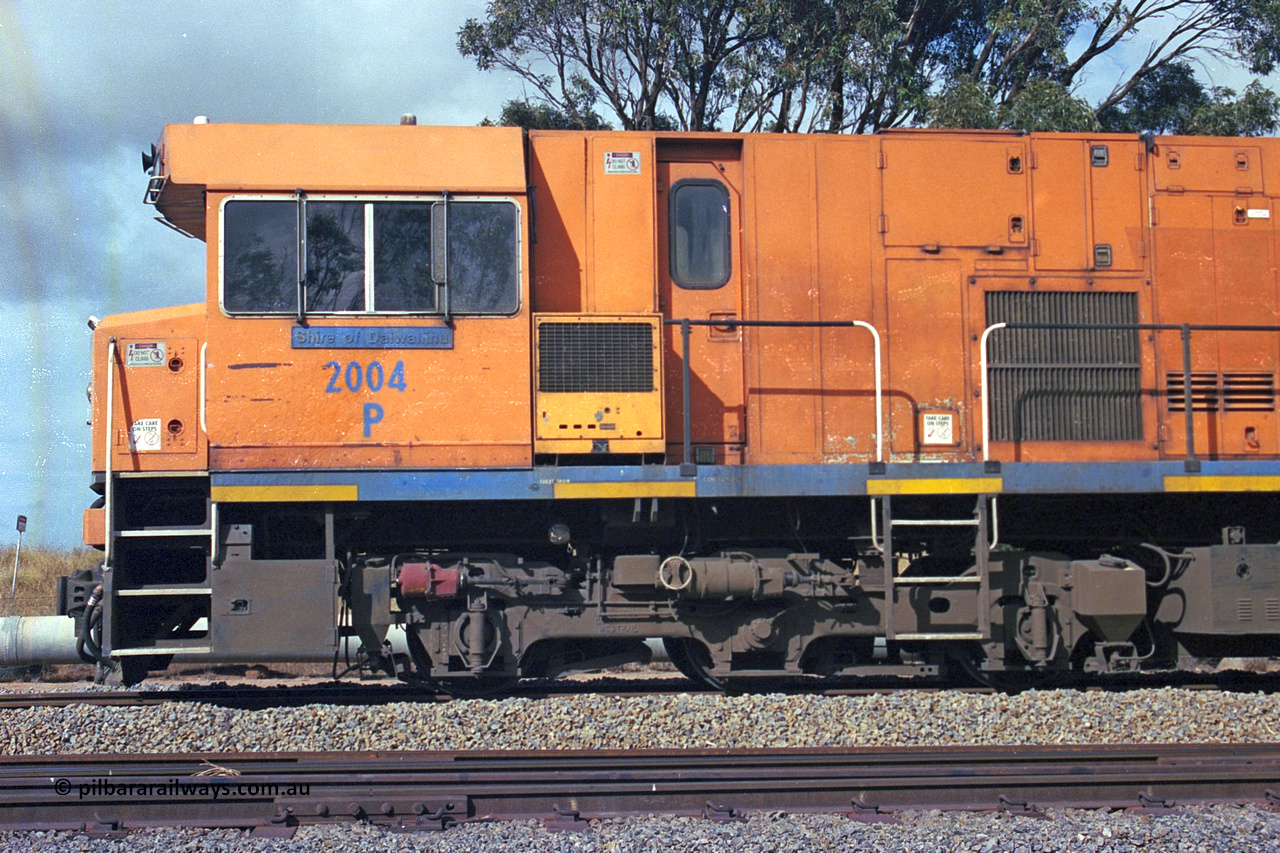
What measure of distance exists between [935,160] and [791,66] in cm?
778

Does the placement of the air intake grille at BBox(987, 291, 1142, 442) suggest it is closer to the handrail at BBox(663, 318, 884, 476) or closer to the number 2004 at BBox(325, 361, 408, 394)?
the handrail at BBox(663, 318, 884, 476)

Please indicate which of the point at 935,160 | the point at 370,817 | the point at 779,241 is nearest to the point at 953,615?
the point at 779,241

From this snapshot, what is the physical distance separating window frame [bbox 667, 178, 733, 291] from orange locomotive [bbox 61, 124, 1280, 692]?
2 centimetres

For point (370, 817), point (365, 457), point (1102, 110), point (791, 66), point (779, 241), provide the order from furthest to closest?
point (1102, 110), point (791, 66), point (779, 241), point (365, 457), point (370, 817)

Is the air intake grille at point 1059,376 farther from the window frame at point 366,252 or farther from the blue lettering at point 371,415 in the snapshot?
the blue lettering at point 371,415

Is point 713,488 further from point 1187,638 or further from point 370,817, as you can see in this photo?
point 1187,638

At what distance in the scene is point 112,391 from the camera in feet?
21.1

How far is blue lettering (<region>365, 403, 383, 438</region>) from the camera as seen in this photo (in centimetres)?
641

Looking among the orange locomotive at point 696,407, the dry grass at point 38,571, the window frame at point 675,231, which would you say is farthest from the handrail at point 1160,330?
the dry grass at point 38,571

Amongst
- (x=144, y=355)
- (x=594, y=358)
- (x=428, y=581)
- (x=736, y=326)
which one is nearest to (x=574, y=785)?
(x=428, y=581)

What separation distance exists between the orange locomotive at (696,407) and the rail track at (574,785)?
Result: 105cm

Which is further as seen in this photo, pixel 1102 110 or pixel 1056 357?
pixel 1102 110

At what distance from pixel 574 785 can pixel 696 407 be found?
113 inches

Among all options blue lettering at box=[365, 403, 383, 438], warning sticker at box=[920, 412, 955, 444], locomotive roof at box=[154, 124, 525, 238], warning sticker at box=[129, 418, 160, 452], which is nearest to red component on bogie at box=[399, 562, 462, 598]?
blue lettering at box=[365, 403, 383, 438]
